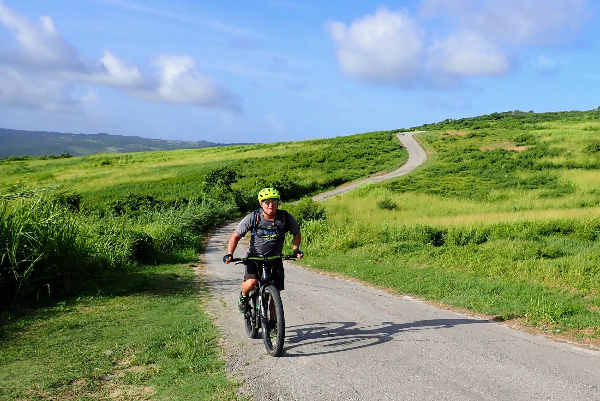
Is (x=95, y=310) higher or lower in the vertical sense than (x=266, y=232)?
lower

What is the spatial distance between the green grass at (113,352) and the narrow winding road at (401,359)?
1.50 ft

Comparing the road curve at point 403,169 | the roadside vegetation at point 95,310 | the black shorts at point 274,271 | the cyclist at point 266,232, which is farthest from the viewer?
the road curve at point 403,169

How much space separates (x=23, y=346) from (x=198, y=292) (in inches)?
208

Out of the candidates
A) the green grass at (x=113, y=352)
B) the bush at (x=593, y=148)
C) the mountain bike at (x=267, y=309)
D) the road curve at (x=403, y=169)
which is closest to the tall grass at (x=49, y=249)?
the green grass at (x=113, y=352)

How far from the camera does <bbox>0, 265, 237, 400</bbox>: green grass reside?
5.42 m

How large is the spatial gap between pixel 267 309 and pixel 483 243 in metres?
11.9

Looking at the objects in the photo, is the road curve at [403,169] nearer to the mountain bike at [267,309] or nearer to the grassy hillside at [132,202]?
the grassy hillside at [132,202]

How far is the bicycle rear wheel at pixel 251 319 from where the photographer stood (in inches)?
289

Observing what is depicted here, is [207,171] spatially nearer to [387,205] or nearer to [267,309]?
[387,205]

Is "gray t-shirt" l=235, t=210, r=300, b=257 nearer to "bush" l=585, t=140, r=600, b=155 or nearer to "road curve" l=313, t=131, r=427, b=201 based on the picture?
"road curve" l=313, t=131, r=427, b=201

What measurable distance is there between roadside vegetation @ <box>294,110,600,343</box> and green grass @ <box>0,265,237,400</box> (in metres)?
5.82

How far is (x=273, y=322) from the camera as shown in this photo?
6.73 meters

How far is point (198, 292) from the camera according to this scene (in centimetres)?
1205

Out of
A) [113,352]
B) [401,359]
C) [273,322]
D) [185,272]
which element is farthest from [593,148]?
[113,352]
